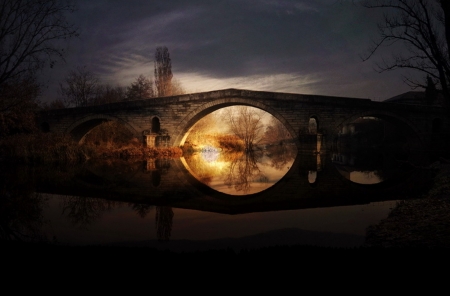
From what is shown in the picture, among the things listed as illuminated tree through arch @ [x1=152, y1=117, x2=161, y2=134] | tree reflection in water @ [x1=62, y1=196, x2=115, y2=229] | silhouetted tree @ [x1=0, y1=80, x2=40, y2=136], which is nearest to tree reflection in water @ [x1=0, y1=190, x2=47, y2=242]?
tree reflection in water @ [x1=62, y1=196, x2=115, y2=229]

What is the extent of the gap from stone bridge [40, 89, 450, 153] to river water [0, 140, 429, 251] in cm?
1255

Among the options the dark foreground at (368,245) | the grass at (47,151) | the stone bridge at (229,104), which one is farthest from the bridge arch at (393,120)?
the dark foreground at (368,245)

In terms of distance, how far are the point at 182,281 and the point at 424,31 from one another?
27.0 ft

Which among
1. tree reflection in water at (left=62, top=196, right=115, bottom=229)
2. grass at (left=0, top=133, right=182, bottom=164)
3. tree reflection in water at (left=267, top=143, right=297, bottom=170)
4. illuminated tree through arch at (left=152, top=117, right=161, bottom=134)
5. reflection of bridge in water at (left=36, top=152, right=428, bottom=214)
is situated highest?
illuminated tree through arch at (left=152, top=117, right=161, bottom=134)

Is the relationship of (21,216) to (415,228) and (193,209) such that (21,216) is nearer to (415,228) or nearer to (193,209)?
(193,209)

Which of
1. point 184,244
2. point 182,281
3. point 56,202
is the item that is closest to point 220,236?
point 184,244

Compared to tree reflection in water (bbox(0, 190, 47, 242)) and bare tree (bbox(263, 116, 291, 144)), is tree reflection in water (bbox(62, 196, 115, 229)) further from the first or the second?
bare tree (bbox(263, 116, 291, 144))

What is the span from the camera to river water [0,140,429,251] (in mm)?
4871

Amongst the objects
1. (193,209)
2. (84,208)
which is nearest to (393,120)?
(193,209)

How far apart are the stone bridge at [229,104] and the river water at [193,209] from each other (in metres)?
12.6

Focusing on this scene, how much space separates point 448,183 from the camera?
27.1 ft

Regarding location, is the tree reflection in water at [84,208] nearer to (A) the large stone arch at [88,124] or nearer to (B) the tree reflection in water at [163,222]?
(B) the tree reflection in water at [163,222]

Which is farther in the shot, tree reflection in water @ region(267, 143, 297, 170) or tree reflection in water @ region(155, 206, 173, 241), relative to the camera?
tree reflection in water @ region(267, 143, 297, 170)

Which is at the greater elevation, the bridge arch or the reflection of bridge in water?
the bridge arch
